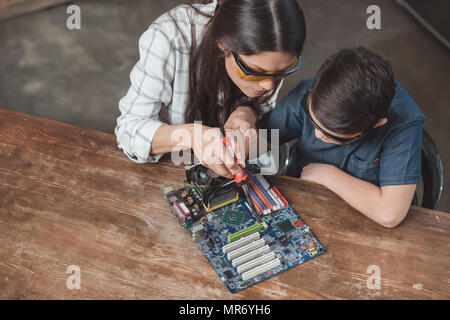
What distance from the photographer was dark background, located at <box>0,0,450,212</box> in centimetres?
339

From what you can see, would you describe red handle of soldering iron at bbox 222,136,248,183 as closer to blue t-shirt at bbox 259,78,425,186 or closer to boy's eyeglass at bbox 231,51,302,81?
boy's eyeglass at bbox 231,51,302,81

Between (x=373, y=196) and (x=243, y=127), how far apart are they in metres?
0.60

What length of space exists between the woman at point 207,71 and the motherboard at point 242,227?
0.39ft

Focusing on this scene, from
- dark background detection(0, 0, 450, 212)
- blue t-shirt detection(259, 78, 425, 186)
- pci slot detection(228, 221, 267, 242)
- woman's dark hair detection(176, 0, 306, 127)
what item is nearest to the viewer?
woman's dark hair detection(176, 0, 306, 127)

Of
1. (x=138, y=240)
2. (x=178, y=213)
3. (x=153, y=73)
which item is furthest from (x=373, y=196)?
(x=153, y=73)

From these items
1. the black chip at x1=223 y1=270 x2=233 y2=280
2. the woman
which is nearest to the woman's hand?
A: the woman

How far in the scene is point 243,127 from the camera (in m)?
1.72

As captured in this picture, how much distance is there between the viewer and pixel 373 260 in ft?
4.60

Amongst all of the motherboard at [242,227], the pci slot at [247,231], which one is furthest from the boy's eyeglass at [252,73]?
the pci slot at [247,231]

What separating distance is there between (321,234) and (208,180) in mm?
472

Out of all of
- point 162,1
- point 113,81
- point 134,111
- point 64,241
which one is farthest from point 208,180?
point 162,1

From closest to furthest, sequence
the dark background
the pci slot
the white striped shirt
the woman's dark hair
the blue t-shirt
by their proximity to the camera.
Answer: the woman's dark hair, the pci slot, the blue t-shirt, the white striped shirt, the dark background

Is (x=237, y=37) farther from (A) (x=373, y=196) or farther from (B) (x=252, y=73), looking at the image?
(A) (x=373, y=196)
